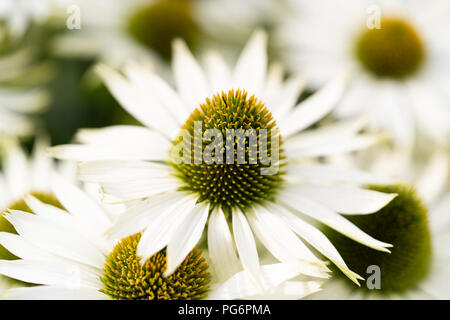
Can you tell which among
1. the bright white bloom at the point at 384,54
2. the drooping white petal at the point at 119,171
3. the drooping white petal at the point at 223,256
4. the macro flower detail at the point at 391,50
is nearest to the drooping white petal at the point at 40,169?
the drooping white petal at the point at 119,171

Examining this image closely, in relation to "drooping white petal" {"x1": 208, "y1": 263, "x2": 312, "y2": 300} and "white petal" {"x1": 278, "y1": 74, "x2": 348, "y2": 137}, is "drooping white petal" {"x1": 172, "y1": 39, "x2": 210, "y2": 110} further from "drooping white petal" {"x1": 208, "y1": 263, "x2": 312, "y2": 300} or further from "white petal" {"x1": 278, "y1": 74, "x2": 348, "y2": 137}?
"drooping white petal" {"x1": 208, "y1": 263, "x2": 312, "y2": 300}

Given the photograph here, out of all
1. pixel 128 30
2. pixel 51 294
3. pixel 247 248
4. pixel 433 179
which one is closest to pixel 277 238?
pixel 247 248

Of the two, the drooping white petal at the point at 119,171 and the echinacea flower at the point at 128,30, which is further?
the echinacea flower at the point at 128,30

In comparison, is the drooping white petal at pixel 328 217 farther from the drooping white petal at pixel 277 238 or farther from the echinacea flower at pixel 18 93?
the echinacea flower at pixel 18 93

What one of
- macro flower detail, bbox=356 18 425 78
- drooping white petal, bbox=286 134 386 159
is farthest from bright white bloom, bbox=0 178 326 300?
macro flower detail, bbox=356 18 425 78

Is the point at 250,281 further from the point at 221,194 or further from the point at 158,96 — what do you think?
the point at 158,96

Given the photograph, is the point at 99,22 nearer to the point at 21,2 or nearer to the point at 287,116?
the point at 21,2
